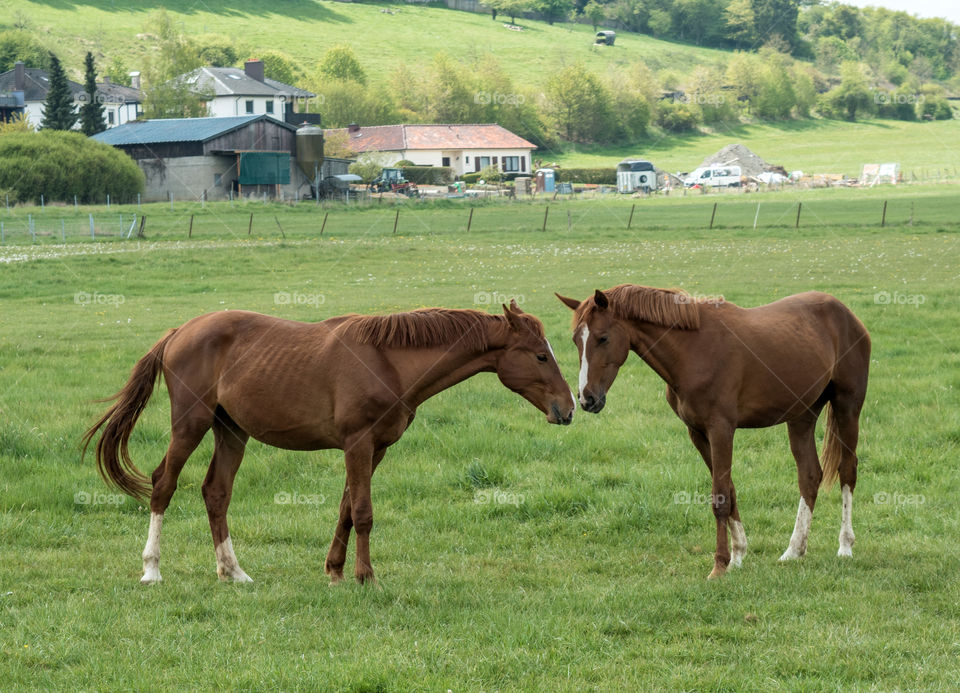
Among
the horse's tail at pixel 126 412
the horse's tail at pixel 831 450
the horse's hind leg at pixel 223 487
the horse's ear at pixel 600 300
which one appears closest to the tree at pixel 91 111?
the horse's tail at pixel 126 412

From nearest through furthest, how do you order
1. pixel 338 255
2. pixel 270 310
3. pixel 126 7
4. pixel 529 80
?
pixel 270 310
pixel 338 255
pixel 529 80
pixel 126 7

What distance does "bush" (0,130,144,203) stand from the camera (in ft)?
179

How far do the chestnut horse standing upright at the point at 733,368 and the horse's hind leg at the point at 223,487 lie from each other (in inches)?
114

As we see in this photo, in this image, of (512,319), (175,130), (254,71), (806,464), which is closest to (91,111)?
(175,130)

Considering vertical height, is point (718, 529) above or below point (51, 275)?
above

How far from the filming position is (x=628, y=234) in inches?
1561

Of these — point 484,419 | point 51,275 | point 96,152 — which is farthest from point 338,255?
point 96,152

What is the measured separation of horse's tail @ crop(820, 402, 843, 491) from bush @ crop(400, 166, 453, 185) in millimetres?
80937

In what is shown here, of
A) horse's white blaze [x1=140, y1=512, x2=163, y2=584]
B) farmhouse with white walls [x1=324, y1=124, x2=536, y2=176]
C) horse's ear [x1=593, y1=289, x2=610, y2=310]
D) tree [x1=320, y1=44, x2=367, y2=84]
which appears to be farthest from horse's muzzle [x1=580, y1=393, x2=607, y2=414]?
tree [x1=320, y1=44, x2=367, y2=84]

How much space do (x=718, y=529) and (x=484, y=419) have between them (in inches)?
193

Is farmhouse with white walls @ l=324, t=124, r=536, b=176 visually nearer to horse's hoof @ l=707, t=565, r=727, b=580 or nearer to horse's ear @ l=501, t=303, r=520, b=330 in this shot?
horse's ear @ l=501, t=303, r=520, b=330

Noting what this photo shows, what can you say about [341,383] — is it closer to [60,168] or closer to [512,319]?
[512,319]

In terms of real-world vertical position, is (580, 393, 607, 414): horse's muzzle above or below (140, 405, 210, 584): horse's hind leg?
above

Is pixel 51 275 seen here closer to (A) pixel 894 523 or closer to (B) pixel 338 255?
(B) pixel 338 255
